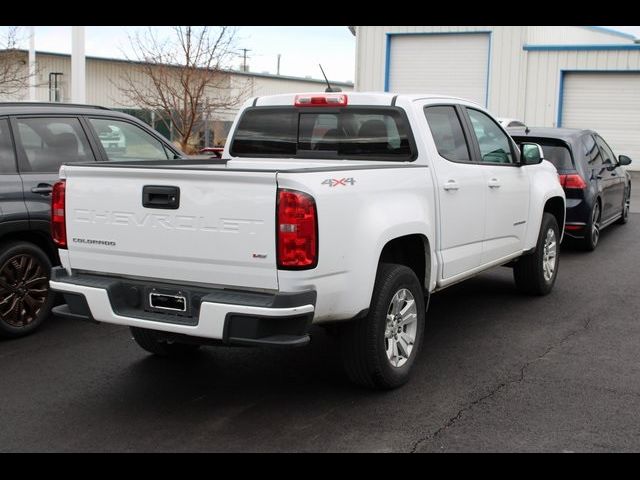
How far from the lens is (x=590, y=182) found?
10.1 metres

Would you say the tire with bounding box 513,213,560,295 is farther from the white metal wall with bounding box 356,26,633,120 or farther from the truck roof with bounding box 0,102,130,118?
the white metal wall with bounding box 356,26,633,120

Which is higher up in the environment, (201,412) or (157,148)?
(157,148)

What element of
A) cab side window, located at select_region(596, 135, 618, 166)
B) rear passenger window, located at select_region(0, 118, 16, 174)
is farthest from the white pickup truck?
cab side window, located at select_region(596, 135, 618, 166)

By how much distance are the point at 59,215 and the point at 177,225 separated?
1.00 meters

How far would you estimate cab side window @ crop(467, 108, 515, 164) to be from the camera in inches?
259

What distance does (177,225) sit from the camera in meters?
4.38

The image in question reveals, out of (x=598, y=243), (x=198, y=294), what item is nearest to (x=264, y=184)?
(x=198, y=294)

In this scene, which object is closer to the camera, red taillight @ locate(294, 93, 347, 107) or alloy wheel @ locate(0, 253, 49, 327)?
red taillight @ locate(294, 93, 347, 107)

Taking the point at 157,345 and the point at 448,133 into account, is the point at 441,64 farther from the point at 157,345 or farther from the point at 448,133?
the point at 157,345

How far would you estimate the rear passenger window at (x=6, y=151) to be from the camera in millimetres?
6277

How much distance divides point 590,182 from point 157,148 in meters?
5.68

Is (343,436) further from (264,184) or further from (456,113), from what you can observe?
(456,113)

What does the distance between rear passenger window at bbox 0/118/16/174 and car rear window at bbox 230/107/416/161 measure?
5.77 feet

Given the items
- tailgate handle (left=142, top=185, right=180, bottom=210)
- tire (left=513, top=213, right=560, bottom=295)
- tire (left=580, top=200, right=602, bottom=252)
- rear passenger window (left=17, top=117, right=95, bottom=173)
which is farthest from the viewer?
tire (left=580, top=200, right=602, bottom=252)
